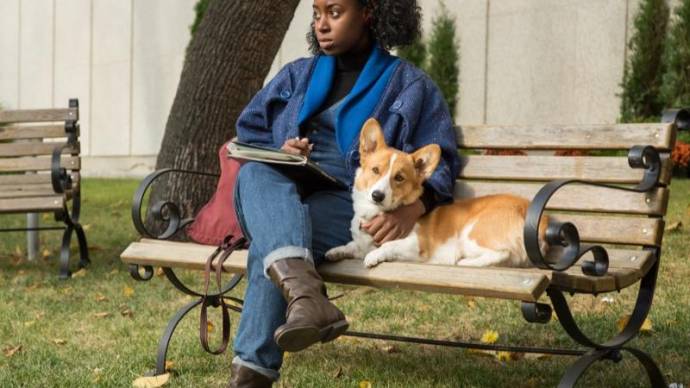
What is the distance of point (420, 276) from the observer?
10.1 feet

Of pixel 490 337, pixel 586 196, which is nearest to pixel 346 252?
pixel 586 196

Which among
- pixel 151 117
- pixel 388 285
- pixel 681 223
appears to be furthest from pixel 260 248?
pixel 151 117

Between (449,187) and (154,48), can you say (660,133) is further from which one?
(154,48)

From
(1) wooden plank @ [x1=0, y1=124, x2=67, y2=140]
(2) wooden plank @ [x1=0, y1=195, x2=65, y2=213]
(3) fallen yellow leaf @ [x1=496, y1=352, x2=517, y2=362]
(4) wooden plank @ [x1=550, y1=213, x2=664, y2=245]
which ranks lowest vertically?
(3) fallen yellow leaf @ [x1=496, y1=352, x2=517, y2=362]

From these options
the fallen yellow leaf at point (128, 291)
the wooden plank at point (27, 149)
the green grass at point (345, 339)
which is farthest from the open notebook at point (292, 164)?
the wooden plank at point (27, 149)

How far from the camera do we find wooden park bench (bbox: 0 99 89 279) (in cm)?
625

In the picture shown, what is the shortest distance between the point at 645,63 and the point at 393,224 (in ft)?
26.2

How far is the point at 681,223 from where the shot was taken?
672cm

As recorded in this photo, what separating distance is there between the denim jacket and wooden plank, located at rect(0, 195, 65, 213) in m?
2.79

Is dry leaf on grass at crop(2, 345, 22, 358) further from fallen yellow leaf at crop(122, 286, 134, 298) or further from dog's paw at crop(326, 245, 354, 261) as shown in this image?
dog's paw at crop(326, 245, 354, 261)

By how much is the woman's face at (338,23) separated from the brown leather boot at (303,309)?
3.31 ft

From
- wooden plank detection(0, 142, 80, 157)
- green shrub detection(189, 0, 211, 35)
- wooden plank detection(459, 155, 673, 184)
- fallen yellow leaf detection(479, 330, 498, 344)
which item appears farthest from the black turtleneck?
green shrub detection(189, 0, 211, 35)

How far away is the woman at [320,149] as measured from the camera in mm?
3143

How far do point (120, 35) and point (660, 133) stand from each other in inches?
589
